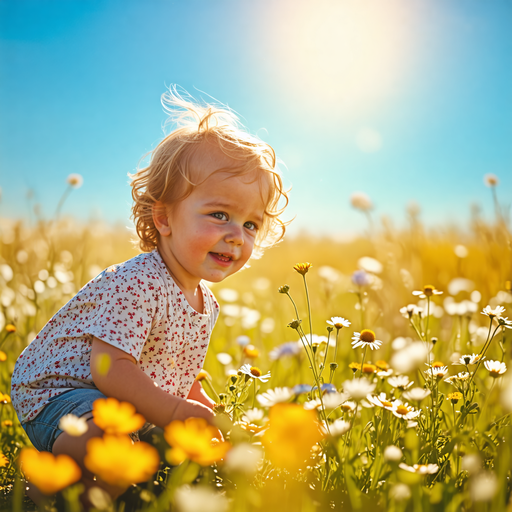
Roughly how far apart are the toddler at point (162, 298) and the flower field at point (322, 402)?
0.11 meters

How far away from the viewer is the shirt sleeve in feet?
4.23

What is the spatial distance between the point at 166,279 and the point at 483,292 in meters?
2.37

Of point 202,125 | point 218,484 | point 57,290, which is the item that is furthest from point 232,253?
point 57,290

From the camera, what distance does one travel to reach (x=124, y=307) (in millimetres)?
1344

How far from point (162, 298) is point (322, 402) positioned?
0.62 meters

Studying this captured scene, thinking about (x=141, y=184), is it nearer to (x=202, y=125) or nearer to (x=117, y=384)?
(x=202, y=125)

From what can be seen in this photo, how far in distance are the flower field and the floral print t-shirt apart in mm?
175

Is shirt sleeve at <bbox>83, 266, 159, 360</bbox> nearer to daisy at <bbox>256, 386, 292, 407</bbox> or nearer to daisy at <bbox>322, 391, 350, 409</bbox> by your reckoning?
daisy at <bbox>256, 386, 292, 407</bbox>

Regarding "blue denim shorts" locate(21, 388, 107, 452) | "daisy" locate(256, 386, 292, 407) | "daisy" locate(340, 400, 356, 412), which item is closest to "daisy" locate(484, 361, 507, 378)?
"daisy" locate(340, 400, 356, 412)

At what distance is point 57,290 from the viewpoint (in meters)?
2.75

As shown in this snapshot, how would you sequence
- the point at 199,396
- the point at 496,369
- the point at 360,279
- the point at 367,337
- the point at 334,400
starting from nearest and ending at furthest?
the point at 334,400, the point at 496,369, the point at 367,337, the point at 199,396, the point at 360,279

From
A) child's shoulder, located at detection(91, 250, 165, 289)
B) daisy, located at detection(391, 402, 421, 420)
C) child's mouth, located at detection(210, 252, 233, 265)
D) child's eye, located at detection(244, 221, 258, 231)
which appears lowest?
daisy, located at detection(391, 402, 421, 420)

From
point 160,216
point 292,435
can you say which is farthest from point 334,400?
point 160,216

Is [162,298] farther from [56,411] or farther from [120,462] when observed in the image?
[120,462]
